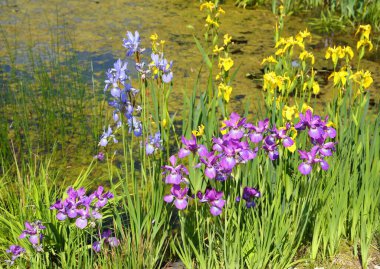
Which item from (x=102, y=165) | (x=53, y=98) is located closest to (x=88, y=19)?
(x=53, y=98)

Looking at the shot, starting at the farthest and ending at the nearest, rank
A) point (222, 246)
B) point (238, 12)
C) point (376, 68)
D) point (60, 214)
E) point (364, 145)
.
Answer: point (238, 12) → point (376, 68) → point (364, 145) → point (222, 246) → point (60, 214)

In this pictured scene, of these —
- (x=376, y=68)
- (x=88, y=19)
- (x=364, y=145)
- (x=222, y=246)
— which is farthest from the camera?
(x=88, y=19)

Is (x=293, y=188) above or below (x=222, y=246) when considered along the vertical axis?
above

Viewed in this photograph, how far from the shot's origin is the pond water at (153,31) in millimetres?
4273

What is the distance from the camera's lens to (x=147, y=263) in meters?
2.19

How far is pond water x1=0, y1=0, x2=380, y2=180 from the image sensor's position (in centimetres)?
427

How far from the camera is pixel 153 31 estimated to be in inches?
193

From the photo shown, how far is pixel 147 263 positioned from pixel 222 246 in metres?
0.30

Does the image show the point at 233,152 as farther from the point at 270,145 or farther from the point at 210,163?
the point at 270,145

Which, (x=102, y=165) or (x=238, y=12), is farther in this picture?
(x=238, y=12)

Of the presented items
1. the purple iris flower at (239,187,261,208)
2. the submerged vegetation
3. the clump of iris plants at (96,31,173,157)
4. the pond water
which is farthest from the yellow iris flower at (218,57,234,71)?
the pond water

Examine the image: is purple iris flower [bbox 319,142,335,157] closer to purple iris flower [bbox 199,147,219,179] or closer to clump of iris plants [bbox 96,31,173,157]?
purple iris flower [bbox 199,147,219,179]

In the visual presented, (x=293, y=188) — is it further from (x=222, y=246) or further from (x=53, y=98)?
(x=53, y=98)

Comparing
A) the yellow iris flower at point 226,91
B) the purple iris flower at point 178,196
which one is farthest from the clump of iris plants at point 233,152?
the yellow iris flower at point 226,91
